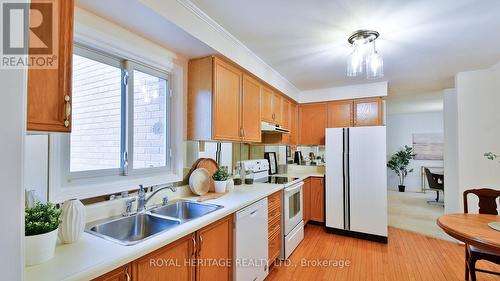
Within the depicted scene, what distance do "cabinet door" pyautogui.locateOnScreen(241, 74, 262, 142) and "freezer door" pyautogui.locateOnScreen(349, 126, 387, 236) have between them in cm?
156

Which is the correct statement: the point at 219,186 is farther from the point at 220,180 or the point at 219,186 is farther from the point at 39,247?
the point at 39,247

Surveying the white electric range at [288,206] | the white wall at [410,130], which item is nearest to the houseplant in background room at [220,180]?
the white electric range at [288,206]

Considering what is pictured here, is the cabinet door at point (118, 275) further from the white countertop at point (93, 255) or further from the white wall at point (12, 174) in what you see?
the white wall at point (12, 174)

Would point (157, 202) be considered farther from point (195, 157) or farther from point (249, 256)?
point (249, 256)

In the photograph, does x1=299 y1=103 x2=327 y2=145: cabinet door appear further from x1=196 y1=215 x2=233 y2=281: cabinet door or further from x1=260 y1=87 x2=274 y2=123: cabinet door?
x1=196 y1=215 x2=233 y2=281: cabinet door

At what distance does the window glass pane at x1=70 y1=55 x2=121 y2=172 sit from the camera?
4.80 feet

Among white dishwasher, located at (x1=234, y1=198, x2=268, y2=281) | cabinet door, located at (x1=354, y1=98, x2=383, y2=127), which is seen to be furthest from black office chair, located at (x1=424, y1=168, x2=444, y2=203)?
white dishwasher, located at (x1=234, y1=198, x2=268, y2=281)

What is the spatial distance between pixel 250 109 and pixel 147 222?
1.57 m

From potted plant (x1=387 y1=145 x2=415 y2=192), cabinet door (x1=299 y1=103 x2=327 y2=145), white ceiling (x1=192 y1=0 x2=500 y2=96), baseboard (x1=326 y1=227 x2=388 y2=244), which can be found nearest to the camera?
white ceiling (x1=192 y1=0 x2=500 y2=96)

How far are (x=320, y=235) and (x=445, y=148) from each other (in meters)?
2.39

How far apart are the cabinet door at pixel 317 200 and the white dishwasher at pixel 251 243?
1806 millimetres

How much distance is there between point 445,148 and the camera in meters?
3.59

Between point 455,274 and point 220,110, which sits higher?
point 220,110

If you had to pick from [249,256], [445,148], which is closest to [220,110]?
[249,256]
